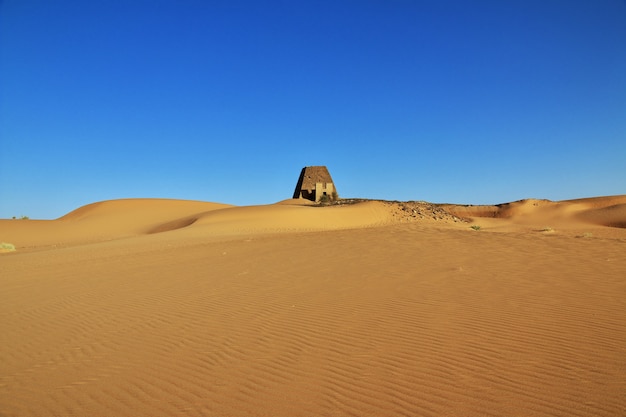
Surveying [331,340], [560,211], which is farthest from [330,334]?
[560,211]

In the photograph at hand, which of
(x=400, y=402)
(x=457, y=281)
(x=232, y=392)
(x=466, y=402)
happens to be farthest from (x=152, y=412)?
(x=457, y=281)

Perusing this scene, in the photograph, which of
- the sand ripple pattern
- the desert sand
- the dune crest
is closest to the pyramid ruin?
the dune crest

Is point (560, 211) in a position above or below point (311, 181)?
below

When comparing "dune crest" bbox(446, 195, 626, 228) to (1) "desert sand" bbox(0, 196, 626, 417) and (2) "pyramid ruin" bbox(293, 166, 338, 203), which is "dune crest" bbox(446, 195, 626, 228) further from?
(1) "desert sand" bbox(0, 196, 626, 417)

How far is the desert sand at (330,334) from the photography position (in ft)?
11.4

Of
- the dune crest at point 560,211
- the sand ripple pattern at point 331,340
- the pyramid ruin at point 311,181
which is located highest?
the pyramid ruin at point 311,181

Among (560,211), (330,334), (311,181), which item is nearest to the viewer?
(330,334)

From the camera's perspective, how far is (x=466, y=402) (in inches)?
129

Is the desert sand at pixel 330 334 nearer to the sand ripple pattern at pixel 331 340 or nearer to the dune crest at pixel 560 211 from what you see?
the sand ripple pattern at pixel 331 340

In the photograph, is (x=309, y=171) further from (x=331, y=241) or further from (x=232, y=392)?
(x=232, y=392)

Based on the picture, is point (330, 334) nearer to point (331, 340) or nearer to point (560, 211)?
point (331, 340)

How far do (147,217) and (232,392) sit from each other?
38251mm

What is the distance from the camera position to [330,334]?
5137 mm

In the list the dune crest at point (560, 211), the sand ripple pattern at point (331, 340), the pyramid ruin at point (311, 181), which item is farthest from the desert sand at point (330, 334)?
the pyramid ruin at point (311, 181)
